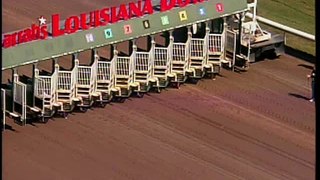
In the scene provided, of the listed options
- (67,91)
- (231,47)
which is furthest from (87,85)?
(231,47)

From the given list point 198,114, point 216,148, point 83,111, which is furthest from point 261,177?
point 83,111

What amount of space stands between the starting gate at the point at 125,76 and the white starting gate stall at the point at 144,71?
0.45 feet

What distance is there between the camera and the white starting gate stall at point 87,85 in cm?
1739

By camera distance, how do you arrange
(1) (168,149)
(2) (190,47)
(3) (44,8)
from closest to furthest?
(1) (168,149) < (2) (190,47) < (3) (44,8)

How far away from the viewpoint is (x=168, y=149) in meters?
15.5

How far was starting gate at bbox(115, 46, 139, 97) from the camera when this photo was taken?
59.8 ft

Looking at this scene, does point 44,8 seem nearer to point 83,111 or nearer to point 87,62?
point 87,62

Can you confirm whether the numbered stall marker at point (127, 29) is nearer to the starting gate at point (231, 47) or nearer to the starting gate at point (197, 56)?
the starting gate at point (197, 56)

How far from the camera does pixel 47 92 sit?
1694 cm

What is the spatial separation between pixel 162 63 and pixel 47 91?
329 centimetres

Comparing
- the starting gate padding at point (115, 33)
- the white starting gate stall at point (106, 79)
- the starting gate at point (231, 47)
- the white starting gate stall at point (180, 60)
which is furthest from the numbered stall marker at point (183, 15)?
the white starting gate stall at point (106, 79)

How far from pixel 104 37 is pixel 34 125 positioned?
2.67 metres

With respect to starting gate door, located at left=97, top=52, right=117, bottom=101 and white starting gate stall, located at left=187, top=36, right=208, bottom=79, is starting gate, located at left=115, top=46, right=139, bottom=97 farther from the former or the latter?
white starting gate stall, located at left=187, top=36, right=208, bottom=79

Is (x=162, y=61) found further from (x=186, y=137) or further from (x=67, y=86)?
(x=186, y=137)
